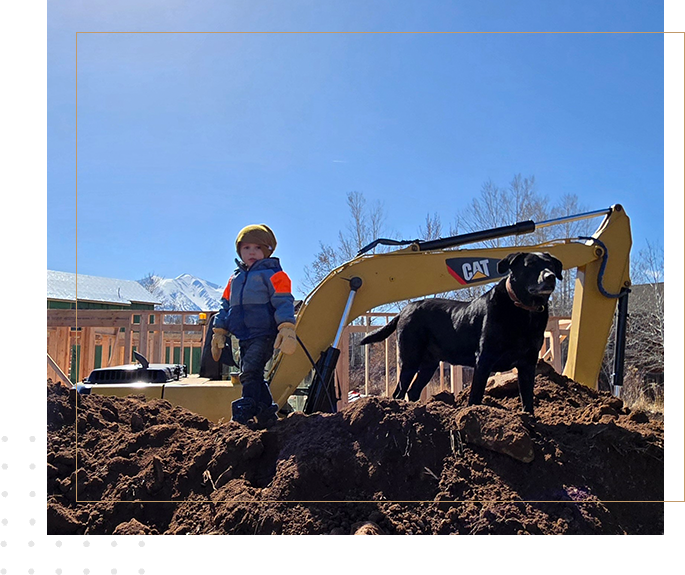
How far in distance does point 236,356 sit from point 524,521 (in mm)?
3095

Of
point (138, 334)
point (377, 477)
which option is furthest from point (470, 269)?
point (138, 334)

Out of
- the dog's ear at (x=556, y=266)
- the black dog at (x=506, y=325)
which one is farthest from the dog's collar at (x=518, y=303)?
the dog's ear at (x=556, y=266)

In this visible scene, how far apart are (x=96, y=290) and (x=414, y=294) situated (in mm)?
3976

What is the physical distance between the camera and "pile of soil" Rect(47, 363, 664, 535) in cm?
331

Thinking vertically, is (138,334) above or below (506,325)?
below

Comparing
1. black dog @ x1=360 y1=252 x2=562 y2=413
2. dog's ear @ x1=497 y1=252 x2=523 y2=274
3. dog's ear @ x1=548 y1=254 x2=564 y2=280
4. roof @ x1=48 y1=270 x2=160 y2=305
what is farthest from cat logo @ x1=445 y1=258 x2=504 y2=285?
roof @ x1=48 y1=270 x2=160 y2=305

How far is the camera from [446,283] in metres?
4.86

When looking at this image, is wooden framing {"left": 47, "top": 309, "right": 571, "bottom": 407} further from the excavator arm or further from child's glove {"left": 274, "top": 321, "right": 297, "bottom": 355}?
child's glove {"left": 274, "top": 321, "right": 297, "bottom": 355}

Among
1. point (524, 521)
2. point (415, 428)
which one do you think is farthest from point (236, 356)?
point (524, 521)

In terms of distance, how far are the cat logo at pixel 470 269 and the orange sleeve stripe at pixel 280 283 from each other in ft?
5.08

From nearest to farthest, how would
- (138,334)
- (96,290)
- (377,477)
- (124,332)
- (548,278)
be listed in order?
(377,477)
(548,278)
(96,290)
(138,334)
(124,332)

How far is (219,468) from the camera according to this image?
3682 millimetres

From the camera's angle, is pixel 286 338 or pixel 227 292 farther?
pixel 227 292

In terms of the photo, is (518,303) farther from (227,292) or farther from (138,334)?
(138,334)
